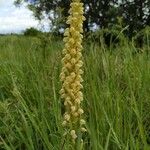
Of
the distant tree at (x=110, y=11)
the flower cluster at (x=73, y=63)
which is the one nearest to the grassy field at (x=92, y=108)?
the flower cluster at (x=73, y=63)

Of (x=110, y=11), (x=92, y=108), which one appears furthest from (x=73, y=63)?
(x=110, y=11)

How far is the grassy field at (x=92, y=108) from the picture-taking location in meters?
2.53

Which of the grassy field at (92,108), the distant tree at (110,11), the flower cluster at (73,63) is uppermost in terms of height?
the distant tree at (110,11)

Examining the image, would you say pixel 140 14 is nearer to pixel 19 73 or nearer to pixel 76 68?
pixel 19 73

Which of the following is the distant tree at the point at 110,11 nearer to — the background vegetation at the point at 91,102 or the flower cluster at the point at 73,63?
the background vegetation at the point at 91,102

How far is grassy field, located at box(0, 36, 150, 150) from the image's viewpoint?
253cm

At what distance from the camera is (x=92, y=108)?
9.05 ft

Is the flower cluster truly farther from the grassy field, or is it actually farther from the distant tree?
the distant tree

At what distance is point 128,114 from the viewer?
3.02m

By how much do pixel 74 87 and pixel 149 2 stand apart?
20938 millimetres

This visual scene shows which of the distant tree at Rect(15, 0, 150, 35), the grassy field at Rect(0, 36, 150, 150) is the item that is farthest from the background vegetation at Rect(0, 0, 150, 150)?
the distant tree at Rect(15, 0, 150, 35)

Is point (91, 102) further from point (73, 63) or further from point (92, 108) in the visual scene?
point (73, 63)

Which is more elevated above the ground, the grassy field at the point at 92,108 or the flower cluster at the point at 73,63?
the flower cluster at the point at 73,63

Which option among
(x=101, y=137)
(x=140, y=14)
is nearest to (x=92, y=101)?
(x=101, y=137)
